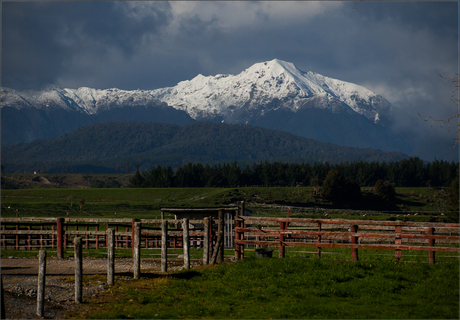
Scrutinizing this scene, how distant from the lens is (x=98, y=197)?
127188 mm

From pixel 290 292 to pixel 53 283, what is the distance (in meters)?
6.89

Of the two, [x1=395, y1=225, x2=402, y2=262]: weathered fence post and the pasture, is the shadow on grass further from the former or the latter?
[x1=395, y1=225, x2=402, y2=262]: weathered fence post

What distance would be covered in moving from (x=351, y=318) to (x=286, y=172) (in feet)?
577

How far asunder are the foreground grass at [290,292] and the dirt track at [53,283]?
1.94ft

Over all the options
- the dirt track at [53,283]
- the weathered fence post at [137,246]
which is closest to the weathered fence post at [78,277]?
the dirt track at [53,283]

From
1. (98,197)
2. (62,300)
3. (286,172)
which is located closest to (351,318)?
(62,300)

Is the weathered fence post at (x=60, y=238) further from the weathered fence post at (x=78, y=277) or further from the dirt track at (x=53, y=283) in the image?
the weathered fence post at (x=78, y=277)

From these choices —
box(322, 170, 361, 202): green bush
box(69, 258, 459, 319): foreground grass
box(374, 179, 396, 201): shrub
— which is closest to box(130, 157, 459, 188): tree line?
box(322, 170, 361, 202): green bush

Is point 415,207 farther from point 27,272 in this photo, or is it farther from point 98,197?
point 27,272

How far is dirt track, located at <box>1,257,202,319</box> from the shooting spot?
10.7 m

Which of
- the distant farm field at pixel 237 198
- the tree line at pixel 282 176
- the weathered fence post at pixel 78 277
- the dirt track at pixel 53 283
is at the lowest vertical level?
the distant farm field at pixel 237 198

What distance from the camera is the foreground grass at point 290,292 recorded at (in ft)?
34.3

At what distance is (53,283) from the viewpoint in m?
13.3

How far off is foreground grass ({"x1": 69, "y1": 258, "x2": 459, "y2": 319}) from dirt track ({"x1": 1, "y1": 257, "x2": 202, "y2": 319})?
1.94 ft
